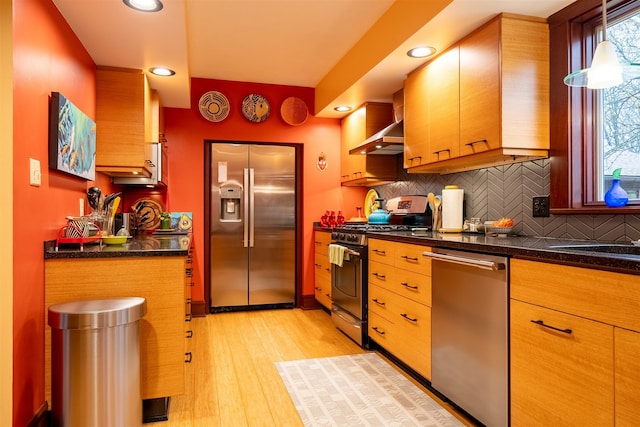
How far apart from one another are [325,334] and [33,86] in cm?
283

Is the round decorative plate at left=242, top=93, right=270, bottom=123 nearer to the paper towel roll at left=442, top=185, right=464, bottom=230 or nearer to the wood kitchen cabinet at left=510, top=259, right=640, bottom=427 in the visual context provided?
the paper towel roll at left=442, top=185, right=464, bottom=230

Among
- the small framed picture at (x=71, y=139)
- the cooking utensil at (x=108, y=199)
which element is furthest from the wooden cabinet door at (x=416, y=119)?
the small framed picture at (x=71, y=139)

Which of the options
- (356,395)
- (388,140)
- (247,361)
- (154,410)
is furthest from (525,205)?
(154,410)

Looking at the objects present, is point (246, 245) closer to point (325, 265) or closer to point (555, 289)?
point (325, 265)

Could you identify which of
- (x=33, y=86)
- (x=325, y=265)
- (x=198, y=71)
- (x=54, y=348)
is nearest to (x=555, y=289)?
(x=54, y=348)

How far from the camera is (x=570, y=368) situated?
60.7 inches

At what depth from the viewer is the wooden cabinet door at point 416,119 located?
123 inches

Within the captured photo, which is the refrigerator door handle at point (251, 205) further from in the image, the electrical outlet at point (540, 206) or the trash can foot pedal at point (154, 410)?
the electrical outlet at point (540, 206)

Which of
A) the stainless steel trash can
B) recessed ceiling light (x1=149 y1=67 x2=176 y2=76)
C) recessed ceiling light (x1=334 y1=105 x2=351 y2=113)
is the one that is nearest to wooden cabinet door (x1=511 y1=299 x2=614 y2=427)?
the stainless steel trash can

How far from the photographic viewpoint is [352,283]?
354 centimetres

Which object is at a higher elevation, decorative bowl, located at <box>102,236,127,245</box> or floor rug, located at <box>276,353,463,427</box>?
decorative bowl, located at <box>102,236,127,245</box>

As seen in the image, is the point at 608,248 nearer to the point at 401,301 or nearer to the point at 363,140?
the point at 401,301

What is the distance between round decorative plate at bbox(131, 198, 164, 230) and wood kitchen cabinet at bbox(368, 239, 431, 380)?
2.27 meters

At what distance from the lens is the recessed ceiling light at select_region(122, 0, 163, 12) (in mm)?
2184
